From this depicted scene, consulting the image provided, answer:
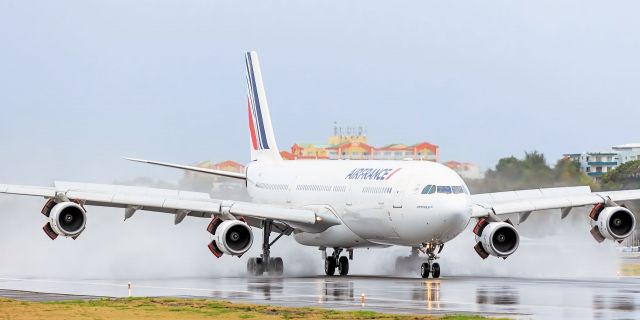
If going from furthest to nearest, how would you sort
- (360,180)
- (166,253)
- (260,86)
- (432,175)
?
(260,86)
(166,253)
(360,180)
(432,175)

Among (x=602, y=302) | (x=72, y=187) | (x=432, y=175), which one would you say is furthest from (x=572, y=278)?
(x=72, y=187)

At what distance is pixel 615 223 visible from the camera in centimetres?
5225

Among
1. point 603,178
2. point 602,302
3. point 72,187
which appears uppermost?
point 603,178

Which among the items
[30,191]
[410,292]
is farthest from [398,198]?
[30,191]

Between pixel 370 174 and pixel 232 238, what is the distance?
5.92 metres

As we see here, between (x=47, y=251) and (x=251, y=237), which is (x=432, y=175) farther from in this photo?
(x=47, y=251)

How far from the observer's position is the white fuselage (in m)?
48.2

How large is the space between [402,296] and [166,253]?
24089 millimetres

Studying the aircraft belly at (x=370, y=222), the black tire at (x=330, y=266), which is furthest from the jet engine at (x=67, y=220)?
the aircraft belly at (x=370, y=222)

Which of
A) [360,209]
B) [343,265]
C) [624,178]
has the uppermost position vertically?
[624,178]

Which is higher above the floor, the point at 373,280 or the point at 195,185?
the point at 195,185

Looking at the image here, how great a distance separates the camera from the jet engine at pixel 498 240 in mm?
49562

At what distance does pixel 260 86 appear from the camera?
67.4 meters

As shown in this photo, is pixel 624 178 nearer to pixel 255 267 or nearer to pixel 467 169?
pixel 467 169
